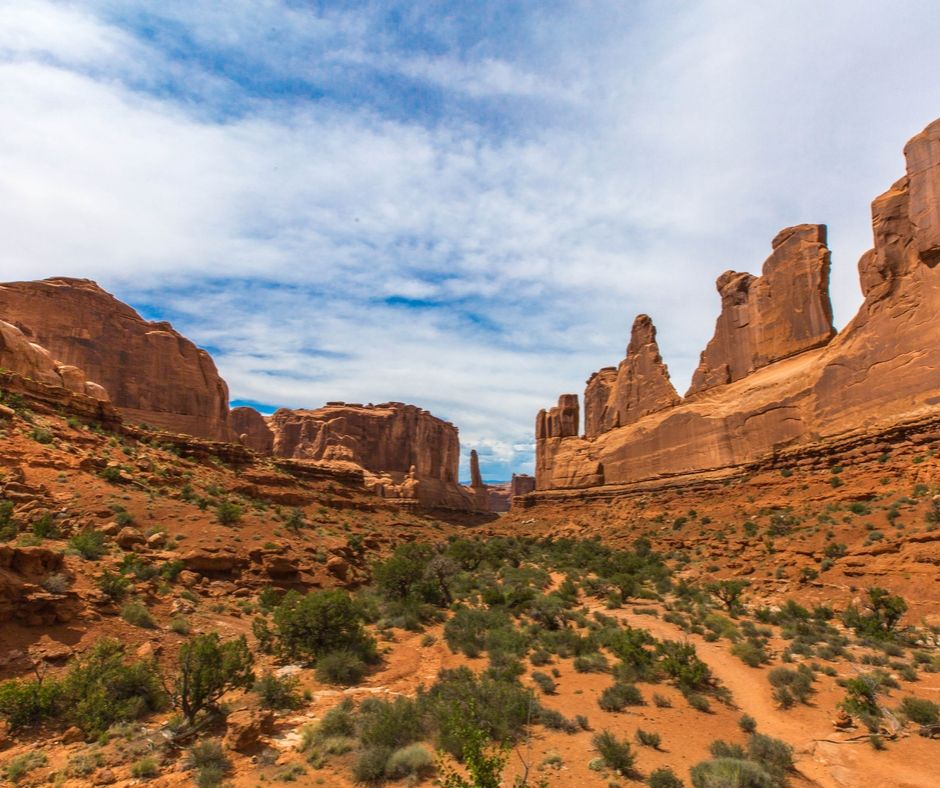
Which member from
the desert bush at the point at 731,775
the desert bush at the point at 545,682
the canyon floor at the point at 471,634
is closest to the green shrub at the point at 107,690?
the canyon floor at the point at 471,634

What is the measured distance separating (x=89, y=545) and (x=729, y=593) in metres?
20.4

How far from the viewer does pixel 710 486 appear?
113 ft

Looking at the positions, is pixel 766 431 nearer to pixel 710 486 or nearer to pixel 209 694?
pixel 710 486

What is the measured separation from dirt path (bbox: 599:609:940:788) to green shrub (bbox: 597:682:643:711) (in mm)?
2094

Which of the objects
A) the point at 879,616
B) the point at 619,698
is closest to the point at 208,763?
the point at 619,698

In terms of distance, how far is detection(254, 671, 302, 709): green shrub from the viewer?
9438mm

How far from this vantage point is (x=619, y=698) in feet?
33.3

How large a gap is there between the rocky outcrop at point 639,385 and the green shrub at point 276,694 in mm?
39781

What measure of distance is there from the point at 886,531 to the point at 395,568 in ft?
60.6

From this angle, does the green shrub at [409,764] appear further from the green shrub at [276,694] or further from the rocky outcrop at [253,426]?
the rocky outcrop at [253,426]

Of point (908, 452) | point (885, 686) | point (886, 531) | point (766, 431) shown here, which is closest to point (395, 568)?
point (885, 686)

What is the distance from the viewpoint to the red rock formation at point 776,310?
31953 millimetres

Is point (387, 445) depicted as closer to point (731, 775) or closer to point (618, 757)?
point (618, 757)

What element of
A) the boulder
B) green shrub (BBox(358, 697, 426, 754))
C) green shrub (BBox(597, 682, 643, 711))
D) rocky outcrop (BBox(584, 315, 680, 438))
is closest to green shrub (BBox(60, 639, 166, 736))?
the boulder
